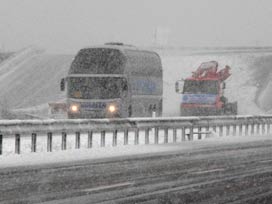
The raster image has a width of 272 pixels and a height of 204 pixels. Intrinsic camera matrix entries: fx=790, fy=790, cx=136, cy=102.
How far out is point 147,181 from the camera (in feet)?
43.0

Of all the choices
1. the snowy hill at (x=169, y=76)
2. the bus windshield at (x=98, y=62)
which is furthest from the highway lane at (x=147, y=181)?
the snowy hill at (x=169, y=76)

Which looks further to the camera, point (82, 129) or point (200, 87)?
point (200, 87)

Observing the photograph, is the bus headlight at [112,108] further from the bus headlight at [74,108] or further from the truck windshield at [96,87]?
the bus headlight at [74,108]

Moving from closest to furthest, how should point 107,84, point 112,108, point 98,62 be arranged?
point 112,108, point 107,84, point 98,62

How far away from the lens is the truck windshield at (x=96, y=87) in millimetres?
34281

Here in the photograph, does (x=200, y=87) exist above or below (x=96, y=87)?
below

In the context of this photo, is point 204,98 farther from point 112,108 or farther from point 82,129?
point 82,129

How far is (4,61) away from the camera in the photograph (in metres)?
76.2

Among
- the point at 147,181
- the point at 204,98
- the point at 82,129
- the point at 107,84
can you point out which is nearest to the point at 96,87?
the point at 107,84

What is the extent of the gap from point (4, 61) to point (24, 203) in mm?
67232

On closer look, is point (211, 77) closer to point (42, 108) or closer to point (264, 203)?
point (42, 108)

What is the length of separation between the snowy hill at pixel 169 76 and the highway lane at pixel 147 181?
1378 inches

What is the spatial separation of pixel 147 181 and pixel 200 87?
115ft

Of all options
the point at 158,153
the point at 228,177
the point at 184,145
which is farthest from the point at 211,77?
the point at 228,177
